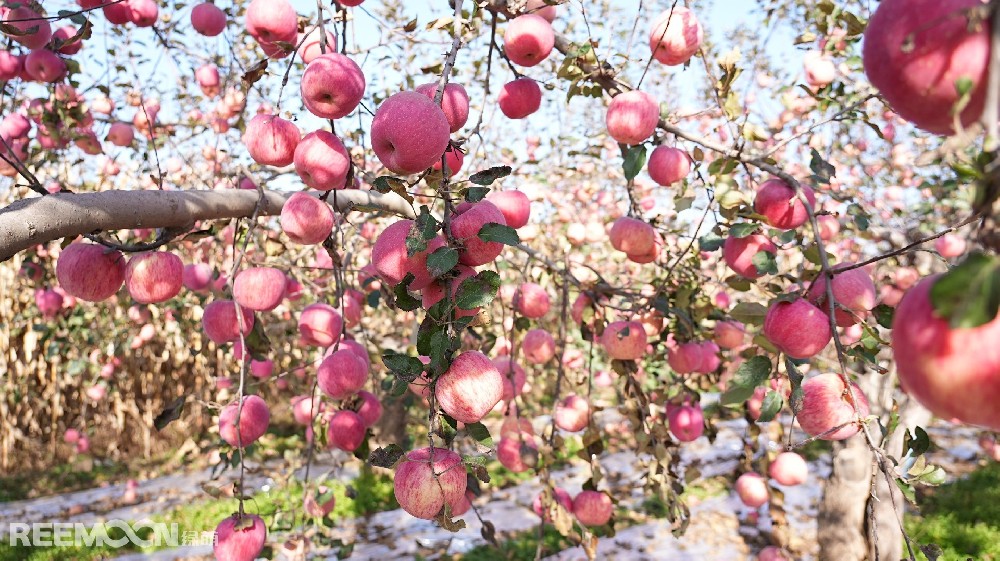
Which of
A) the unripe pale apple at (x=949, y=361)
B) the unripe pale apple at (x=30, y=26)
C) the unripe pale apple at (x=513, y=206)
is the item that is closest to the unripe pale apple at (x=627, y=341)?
the unripe pale apple at (x=513, y=206)

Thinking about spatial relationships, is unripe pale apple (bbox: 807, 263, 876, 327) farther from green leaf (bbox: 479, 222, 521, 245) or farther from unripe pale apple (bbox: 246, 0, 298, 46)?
unripe pale apple (bbox: 246, 0, 298, 46)

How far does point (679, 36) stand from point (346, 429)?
1.64m

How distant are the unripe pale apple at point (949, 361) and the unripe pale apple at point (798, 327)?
59cm

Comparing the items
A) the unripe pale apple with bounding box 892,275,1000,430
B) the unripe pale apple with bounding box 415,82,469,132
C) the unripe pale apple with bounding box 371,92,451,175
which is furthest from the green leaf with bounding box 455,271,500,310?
the unripe pale apple with bounding box 892,275,1000,430

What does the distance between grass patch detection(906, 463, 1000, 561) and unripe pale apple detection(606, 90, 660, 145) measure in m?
3.24

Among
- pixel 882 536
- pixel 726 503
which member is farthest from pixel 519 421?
pixel 726 503

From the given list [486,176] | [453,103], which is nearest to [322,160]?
[453,103]

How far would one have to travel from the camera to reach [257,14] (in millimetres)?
1519

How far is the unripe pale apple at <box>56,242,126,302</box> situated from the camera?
1.41m

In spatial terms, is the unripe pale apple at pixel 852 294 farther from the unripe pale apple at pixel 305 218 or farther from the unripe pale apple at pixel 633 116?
the unripe pale apple at pixel 305 218

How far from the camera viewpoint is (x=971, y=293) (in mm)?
444

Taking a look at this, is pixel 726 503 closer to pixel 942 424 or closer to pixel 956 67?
pixel 942 424

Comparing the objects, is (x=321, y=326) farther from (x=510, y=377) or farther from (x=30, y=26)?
(x=30, y=26)

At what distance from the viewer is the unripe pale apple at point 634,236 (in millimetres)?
1982
